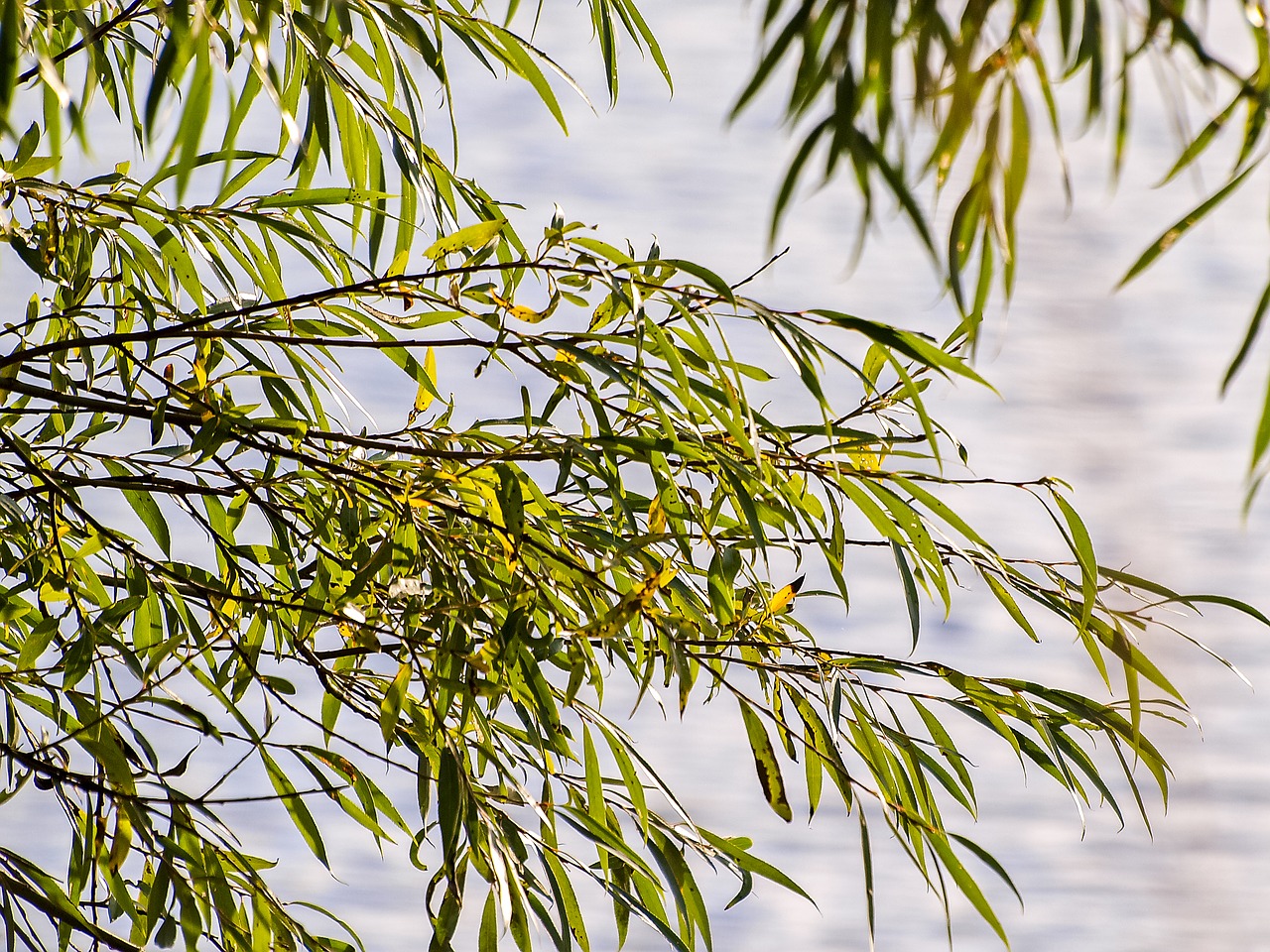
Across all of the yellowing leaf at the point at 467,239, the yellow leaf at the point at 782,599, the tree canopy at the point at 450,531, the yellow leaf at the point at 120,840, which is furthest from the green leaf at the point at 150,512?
the yellow leaf at the point at 782,599

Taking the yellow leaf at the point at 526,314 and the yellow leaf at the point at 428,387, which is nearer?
the yellow leaf at the point at 526,314

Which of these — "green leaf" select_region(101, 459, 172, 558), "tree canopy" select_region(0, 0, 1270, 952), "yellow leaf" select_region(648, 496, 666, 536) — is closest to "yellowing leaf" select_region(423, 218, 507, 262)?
"tree canopy" select_region(0, 0, 1270, 952)

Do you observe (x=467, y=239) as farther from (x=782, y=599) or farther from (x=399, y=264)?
(x=782, y=599)

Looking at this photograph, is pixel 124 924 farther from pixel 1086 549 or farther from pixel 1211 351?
pixel 1211 351

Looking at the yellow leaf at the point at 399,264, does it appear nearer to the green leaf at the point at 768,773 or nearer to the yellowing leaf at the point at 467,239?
the yellowing leaf at the point at 467,239

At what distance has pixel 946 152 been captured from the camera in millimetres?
313

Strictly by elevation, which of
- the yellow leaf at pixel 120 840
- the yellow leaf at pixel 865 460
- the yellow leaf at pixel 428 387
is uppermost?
the yellow leaf at pixel 428 387

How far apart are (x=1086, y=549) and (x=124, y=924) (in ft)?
5.12

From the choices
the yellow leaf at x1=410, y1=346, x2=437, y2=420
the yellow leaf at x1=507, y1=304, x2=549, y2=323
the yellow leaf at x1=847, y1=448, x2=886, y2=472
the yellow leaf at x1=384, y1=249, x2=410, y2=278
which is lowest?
the yellow leaf at x1=847, y1=448, x2=886, y2=472

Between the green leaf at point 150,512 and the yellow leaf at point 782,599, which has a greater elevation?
the green leaf at point 150,512

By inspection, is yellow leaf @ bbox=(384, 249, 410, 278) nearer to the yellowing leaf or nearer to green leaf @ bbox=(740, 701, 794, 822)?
the yellowing leaf

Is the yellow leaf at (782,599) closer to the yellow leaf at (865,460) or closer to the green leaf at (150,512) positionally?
the yellow leaf at (865,460)

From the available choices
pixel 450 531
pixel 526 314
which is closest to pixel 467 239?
pixel 526 314

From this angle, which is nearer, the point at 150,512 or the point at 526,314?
the point at 526,314
